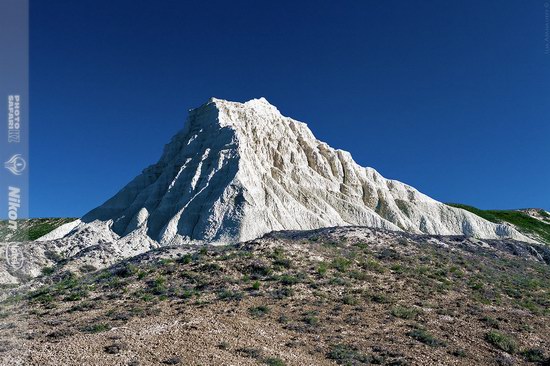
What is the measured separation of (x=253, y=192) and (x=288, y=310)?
2811 cm

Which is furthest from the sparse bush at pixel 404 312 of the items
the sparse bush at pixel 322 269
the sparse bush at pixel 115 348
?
the sparse bush at pixel 115 348

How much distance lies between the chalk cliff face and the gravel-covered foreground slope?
13.8m

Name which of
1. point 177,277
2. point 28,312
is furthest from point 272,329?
point 28,312

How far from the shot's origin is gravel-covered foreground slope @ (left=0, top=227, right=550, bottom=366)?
13391 millimetres

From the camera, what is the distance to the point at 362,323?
55.1 ft

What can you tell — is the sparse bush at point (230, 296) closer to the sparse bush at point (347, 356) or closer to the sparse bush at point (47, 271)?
the sparse bush at point (347, 356)

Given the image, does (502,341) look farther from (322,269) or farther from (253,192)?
(253,192)

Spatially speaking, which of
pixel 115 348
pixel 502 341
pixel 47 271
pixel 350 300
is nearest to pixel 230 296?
pixel 350 300

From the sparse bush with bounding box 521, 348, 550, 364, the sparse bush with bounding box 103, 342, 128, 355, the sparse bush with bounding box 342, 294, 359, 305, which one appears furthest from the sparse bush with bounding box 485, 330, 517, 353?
the sparse bush with bounding box 103, 342, 128, 355

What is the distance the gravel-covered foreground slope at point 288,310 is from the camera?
527 inches

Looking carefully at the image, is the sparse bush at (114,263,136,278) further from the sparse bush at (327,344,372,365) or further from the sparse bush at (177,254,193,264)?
the sparse bush at (327,344,372,365)

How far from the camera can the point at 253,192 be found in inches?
1789

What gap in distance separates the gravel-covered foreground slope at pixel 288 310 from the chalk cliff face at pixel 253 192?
45.1ft

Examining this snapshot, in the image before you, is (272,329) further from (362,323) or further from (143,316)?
(143,316)
